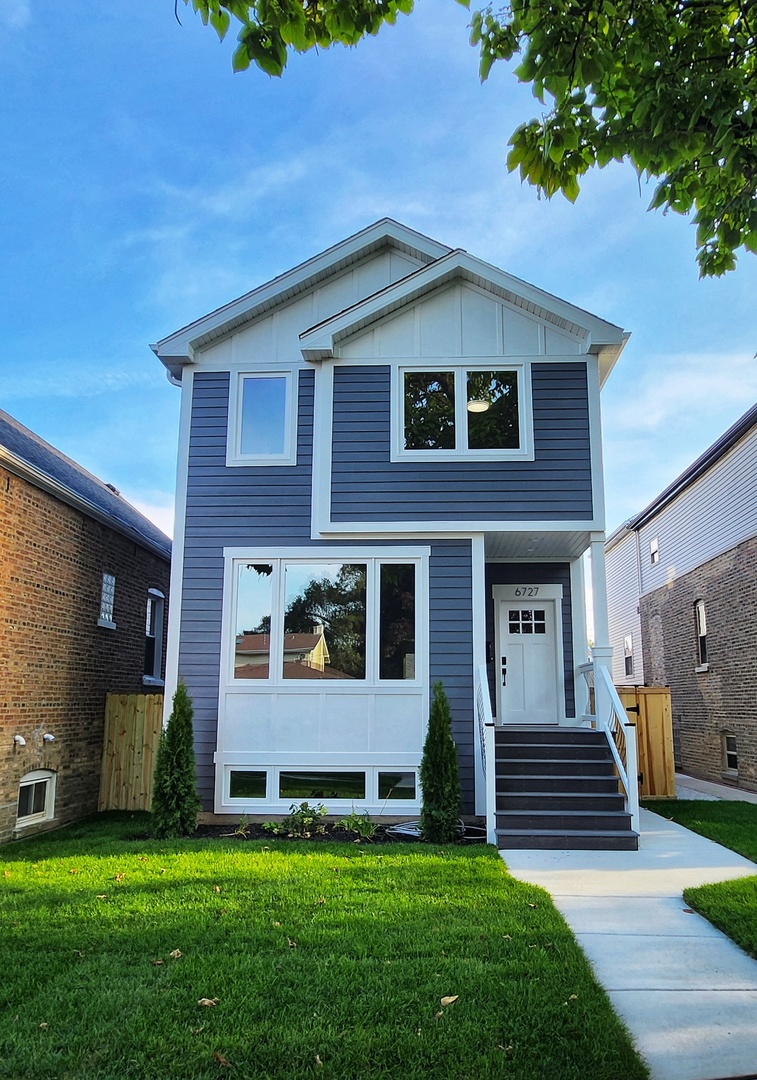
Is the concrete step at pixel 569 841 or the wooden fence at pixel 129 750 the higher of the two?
the wooden fence at pixel 129 750

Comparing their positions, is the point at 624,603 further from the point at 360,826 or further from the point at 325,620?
the point at 360,826

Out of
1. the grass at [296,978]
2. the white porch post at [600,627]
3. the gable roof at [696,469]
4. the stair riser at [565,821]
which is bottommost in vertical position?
the grass at [296,978]

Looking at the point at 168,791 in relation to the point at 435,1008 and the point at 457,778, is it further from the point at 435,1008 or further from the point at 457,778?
the point at 435,1008

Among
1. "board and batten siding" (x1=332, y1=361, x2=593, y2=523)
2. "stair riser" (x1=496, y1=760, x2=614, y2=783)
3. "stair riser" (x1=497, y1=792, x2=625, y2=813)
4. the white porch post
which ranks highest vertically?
"board and batten siding" (x1=332, y1=361, x2=593, y2=523)

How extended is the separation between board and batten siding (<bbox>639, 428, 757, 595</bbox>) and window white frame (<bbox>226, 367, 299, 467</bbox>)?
7863 millimetres

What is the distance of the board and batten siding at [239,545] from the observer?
9.30 m

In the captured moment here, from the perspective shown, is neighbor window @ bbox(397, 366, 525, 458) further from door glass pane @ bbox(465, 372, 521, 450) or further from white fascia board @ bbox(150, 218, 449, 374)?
white fascia board @ bbox(150, 218, 449, 374)

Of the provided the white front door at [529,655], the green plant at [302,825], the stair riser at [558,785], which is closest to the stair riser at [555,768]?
the stair riser at [558,785]

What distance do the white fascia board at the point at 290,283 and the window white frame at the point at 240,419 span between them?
676 mm

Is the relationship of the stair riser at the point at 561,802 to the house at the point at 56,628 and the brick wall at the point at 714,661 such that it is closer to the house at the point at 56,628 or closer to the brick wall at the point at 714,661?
the house at the point at 56,628

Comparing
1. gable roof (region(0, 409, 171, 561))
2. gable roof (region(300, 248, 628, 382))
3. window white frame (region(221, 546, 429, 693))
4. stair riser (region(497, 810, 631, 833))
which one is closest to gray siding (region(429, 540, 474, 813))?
window white frame (region(221, 546, 429, 693))

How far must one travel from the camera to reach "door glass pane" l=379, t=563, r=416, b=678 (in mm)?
9328

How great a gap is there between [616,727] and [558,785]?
1.04 m

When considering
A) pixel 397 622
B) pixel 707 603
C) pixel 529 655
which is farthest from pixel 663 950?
pixel 707 603
